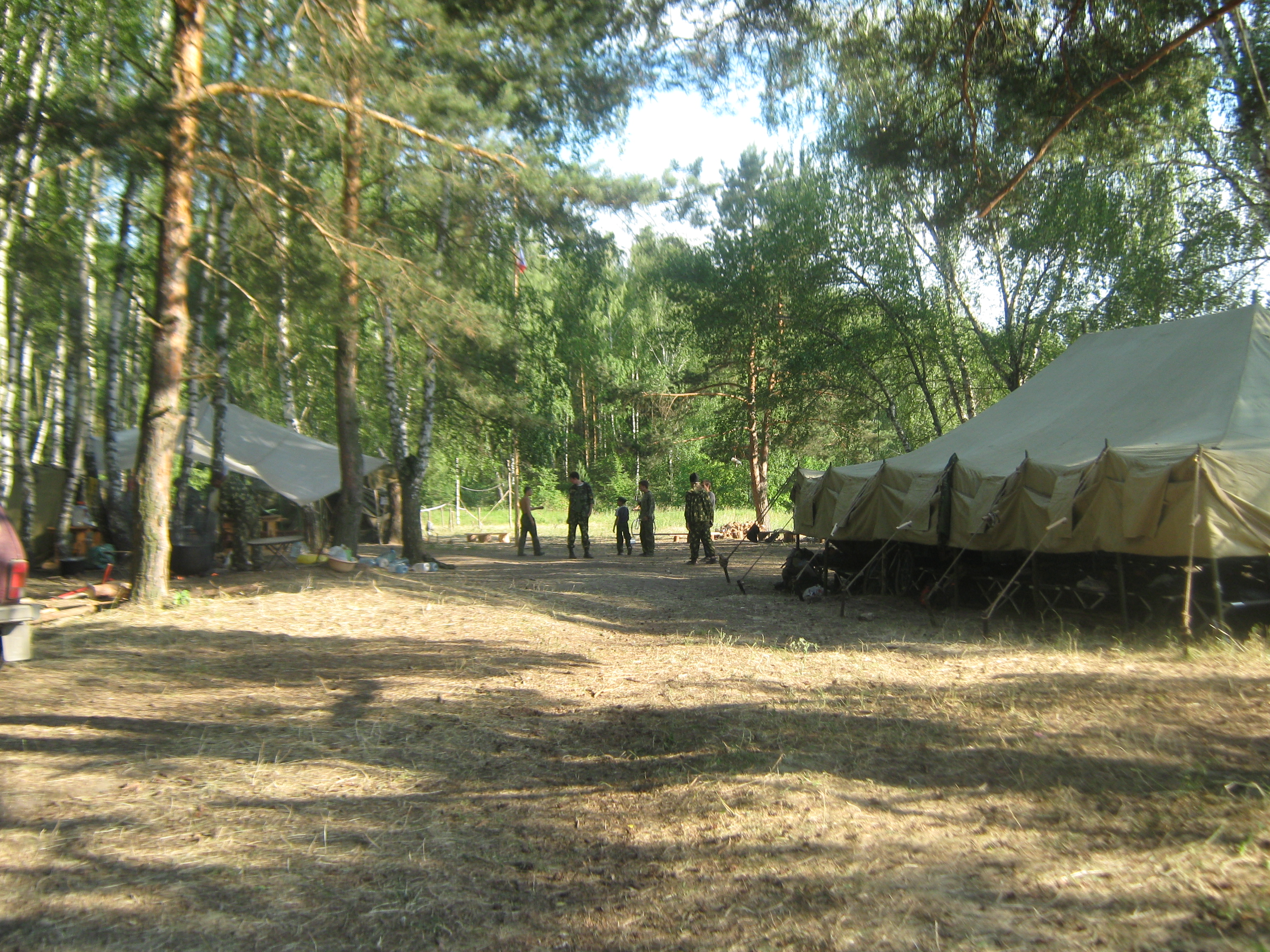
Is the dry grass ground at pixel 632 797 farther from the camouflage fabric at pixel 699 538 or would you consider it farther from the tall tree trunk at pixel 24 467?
the camouflage fabric at pixel 699 538

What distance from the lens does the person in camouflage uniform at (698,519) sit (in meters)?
17.6

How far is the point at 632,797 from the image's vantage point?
4.55m

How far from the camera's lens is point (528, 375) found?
2094 cm

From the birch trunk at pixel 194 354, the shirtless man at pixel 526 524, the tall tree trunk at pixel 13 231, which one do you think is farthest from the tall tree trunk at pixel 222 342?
the shirtless man at pixel 526 524

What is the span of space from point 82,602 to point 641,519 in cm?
1192

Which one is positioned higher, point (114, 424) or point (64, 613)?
point (114, 424)

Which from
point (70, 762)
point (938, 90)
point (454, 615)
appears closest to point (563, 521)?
point (454, 615)

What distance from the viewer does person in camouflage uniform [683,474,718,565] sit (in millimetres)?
17594

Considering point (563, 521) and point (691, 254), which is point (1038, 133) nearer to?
point (691, 254)

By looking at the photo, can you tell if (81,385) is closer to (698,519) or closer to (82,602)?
(82,602)

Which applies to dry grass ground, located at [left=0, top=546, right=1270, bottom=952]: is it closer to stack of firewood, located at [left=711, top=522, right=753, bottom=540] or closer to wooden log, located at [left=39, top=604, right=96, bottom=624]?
wooden log, located at [left=39, top=604, right=96, bottom=624]

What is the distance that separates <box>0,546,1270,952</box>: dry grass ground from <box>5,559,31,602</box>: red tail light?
872 millimetres

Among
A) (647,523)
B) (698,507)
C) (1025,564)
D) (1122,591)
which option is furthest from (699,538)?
(1122,591)

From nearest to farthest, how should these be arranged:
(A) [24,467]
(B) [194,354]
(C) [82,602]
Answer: (C) [82,602]
(B) [194,354]
(A) [24,467]
